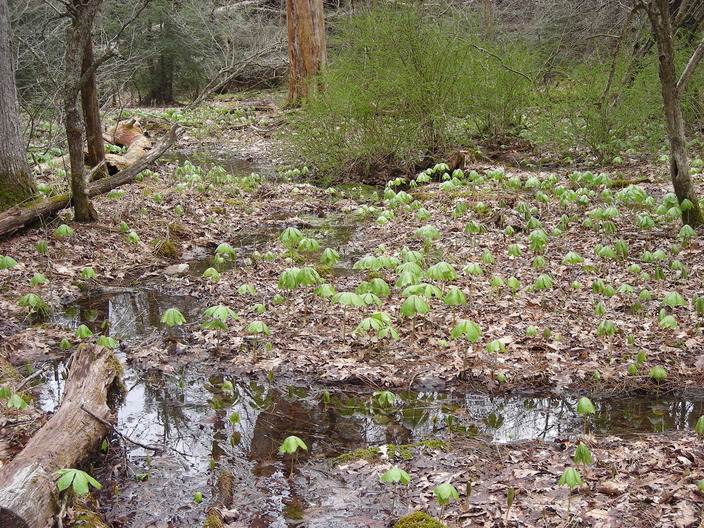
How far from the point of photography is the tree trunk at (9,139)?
6.90 metres

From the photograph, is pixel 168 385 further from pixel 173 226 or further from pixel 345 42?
pixel 345 42

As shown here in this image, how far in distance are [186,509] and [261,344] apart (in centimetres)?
225

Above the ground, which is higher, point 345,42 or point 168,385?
point 345,42

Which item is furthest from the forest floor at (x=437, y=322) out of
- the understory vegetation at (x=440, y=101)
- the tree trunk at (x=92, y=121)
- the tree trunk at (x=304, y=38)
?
the tree trunk at (x=304, y=38)

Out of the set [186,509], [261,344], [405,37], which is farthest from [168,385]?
[405,37]

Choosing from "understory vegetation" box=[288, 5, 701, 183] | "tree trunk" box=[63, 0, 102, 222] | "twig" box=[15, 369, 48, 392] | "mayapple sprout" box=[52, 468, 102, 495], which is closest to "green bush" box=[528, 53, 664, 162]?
"understory vegetation" box=[288, 5, 701, 183]

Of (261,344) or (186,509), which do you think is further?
(261,344)

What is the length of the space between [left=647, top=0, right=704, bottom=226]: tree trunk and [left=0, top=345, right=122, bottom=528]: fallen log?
6317 millimetres

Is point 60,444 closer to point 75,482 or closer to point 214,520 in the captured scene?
point 75,482

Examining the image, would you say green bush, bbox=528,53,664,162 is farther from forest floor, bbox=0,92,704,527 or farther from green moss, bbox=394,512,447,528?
green moss, bbox=394,512,447,528

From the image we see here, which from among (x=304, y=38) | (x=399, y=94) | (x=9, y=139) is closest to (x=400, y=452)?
(x=9, y=139)

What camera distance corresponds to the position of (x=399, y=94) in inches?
439

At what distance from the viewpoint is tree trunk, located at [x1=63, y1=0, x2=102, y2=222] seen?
679cm

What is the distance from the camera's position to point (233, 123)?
1945 centimetres
